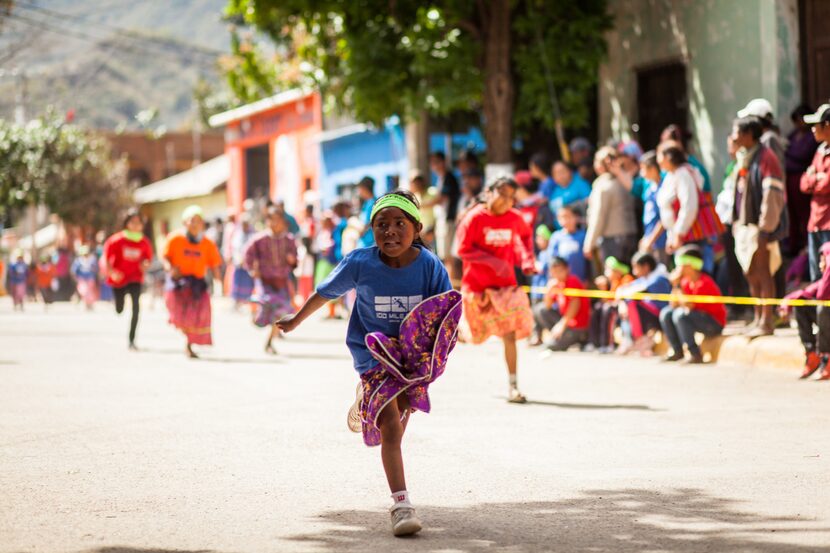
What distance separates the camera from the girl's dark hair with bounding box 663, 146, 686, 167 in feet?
47.8

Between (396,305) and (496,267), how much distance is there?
489 centimetres

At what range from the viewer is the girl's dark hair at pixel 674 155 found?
47.8ft

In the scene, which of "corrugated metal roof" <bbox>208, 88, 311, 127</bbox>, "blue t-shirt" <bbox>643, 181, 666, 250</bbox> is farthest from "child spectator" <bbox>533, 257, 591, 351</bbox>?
"corrugated metal roof" <bbox>208, 88, 311, 127</bbox>

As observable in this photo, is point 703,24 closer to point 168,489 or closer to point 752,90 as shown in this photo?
point 752,90

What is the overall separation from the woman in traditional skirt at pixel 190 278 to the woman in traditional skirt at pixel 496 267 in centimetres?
605

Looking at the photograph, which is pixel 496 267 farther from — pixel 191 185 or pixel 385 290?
pixel 191 185

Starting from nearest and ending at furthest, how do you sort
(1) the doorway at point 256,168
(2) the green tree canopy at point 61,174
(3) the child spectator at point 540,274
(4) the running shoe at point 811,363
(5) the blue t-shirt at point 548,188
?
(4) the running shoe at point 811,363 → (3) the child spectator at point 540,274 → (5) the blue t-shirt at point 548,188 → (1) the doorway at point 256,168 → (2) the green tree canopy at point 61,174

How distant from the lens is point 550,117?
20.7 metres

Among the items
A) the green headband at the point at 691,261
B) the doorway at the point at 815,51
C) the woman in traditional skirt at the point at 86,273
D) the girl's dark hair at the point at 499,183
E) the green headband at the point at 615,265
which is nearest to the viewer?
the girl's dark hair at the point at 499,183

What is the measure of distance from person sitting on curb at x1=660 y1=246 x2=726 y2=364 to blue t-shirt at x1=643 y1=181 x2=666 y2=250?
33.2 inches

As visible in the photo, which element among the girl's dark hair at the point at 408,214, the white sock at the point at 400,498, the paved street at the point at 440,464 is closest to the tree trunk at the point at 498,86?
the paved street at the point at 440,464

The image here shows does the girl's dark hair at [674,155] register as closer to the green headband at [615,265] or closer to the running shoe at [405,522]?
the green headband at [615,265]

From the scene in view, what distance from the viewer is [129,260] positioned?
18.7 m

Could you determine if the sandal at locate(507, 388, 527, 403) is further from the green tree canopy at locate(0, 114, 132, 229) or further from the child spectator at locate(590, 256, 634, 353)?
the green tree canopy at locate(0, 114, 132, 229)
